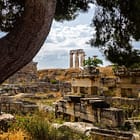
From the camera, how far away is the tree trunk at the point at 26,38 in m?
5.55

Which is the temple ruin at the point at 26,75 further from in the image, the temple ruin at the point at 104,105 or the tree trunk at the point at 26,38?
the tree trunk at the point at 26,38

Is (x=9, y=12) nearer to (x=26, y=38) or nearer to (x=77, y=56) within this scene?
(x=26, y=38)

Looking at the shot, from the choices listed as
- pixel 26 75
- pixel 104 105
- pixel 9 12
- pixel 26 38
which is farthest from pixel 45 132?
pixel 26 75

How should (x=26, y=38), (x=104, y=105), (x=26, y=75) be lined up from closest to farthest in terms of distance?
(x=26, y=38), (x=104, y=105), (x=26, y=75)

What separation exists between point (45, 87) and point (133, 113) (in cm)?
2202

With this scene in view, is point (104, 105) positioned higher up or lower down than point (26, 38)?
lower down

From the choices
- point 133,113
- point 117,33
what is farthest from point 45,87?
point 117,33

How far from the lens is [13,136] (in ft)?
28.2

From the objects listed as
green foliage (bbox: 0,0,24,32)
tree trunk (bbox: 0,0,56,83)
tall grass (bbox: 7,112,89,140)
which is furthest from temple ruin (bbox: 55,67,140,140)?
tree trunk (bbox: 0,0,56,83)

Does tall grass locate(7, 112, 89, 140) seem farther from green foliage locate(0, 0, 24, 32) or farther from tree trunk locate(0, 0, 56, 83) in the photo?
tree trunk locate(0, 0, 56, 83)

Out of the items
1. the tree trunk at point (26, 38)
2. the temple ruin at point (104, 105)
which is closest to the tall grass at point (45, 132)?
the temple ruin at point (104, 105)

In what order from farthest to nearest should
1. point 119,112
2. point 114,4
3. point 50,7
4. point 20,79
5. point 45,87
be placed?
point 20,79 → point 45,87 → point 119,112 → point 114,4 → point 50,7

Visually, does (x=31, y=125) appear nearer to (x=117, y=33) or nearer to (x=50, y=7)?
(x=117, y=33)

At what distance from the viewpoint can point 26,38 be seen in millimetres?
5703
